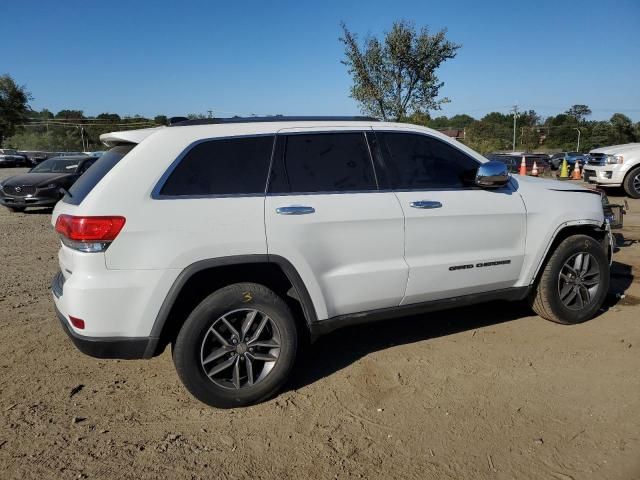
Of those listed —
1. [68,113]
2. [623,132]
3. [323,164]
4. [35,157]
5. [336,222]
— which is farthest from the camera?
[68,113]

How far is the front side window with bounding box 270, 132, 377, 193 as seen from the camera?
3365mm

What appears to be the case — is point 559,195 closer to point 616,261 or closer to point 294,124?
point 294,124

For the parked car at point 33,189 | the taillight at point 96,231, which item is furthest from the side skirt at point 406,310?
the parked car at point 33,189

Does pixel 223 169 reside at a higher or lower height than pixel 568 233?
higher

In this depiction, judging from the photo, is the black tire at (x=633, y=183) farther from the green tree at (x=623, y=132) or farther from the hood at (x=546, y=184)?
the green tree at (x=623, y=132)

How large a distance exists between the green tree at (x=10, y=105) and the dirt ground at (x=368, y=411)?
5455 cm

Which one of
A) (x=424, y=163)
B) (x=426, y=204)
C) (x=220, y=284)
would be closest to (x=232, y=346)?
(x=220, y=284)

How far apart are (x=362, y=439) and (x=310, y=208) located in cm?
141

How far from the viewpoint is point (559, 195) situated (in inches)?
172

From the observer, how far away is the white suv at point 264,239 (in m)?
2.95

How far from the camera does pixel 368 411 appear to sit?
10.6ft

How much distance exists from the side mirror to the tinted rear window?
244cm

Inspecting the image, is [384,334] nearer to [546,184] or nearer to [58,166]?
[546,184]

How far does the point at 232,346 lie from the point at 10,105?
188 feet
